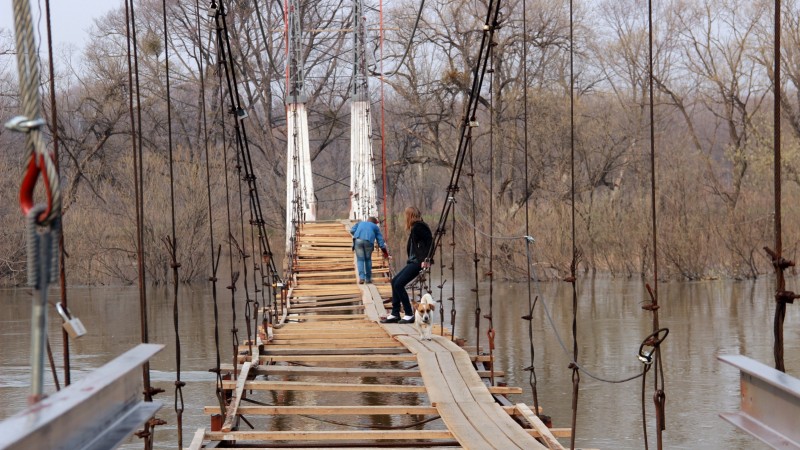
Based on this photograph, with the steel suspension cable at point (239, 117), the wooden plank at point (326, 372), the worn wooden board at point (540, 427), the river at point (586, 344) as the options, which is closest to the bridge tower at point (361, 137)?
the river at point (586, 344)

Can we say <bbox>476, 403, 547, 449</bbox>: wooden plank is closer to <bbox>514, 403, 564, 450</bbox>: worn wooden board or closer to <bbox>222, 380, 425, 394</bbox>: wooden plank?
<bbox>514, 403, 564, 450</bbox>: worn wooden board

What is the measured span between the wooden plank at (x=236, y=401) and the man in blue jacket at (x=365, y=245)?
5.20m

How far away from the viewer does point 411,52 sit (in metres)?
24.2

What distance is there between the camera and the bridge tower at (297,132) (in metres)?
17.9

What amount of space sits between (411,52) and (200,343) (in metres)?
11.7

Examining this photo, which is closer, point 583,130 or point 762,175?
point 762,175

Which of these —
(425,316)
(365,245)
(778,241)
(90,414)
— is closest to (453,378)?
(425,316)

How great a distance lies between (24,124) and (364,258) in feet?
34.5

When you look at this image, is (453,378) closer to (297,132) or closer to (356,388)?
(356,388)

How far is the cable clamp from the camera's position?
1829mm

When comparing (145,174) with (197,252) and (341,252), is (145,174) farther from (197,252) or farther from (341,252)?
(341,252)

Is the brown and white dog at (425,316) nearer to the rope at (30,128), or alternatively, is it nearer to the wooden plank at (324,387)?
the wooden plank at (324,387)

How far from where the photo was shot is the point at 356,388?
6.54m

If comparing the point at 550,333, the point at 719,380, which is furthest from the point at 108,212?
the point at 719,380
